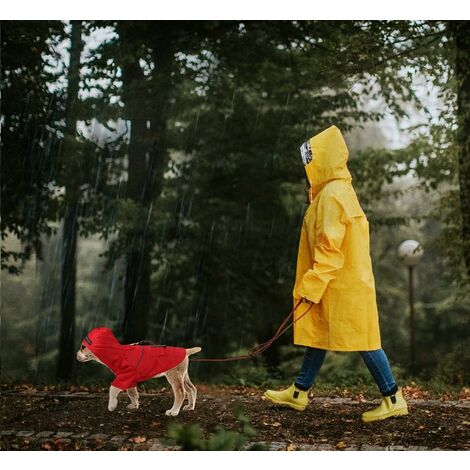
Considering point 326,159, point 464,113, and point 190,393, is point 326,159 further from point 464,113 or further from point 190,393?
point 464,113

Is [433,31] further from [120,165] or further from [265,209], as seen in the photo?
[120,165]

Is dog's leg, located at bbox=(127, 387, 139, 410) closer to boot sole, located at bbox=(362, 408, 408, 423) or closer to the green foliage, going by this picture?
the green foliage

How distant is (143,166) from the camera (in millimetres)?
8461

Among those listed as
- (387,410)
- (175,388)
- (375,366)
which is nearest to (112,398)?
(175,388)


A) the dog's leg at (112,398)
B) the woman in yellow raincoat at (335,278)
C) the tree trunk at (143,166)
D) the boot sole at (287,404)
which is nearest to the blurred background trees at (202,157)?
the tree trunk at (143,166)

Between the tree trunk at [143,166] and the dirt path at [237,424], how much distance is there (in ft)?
10.8

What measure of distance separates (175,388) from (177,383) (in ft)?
0.14

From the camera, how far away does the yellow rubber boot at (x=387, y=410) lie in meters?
4.43

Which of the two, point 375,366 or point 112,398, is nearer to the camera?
point 112,398

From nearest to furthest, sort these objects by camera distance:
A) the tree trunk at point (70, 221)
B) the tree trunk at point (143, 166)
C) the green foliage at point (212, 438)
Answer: the green foliage at point (212, 438) → the tree trunk at point (70, 221) → the tree trunk at point (143, 166)

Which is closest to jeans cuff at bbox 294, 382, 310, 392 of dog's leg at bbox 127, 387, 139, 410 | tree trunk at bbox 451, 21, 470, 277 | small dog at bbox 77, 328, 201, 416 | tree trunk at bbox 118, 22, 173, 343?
small dog at bbox 77, 328, 201, 416

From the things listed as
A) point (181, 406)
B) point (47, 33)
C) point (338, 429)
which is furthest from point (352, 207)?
point (47, 33)

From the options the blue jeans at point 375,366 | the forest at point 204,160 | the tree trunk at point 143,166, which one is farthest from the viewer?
the tree trunk at point 143,166

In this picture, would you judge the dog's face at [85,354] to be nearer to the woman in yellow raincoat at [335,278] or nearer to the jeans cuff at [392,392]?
the woman in yellow raincoat at [335,278]
